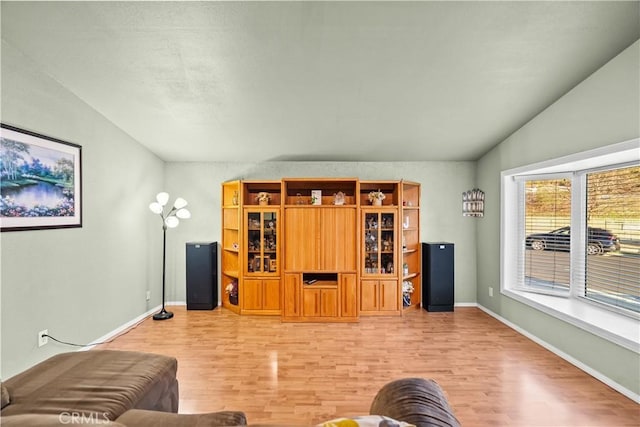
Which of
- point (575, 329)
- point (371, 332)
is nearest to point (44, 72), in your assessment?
point (371, 332)

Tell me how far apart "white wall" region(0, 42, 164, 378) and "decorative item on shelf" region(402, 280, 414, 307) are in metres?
3.77

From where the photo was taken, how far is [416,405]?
3.48 ft

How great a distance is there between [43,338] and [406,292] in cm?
425

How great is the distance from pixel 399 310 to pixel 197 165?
150 inches

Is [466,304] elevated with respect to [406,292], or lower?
lower

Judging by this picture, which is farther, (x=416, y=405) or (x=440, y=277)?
(x=440, y=277)

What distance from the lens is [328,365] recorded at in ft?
9.53

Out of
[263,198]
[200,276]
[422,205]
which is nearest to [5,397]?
[200,276]

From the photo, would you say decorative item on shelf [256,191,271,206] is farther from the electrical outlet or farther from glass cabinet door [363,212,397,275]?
the electrical outlet

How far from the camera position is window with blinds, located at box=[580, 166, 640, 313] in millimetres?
2832

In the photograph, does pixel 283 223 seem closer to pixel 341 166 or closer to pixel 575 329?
pixel 341 166

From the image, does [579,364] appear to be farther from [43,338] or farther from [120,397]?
[43,338]

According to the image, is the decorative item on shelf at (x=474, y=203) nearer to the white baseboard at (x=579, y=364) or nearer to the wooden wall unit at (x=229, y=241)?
the white baseboard at (x=579, y=364)

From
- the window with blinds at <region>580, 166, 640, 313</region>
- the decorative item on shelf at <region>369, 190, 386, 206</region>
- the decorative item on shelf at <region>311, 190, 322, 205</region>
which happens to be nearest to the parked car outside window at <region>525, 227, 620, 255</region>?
the window with blinds at <region>580, 166, 640, 313</region>
